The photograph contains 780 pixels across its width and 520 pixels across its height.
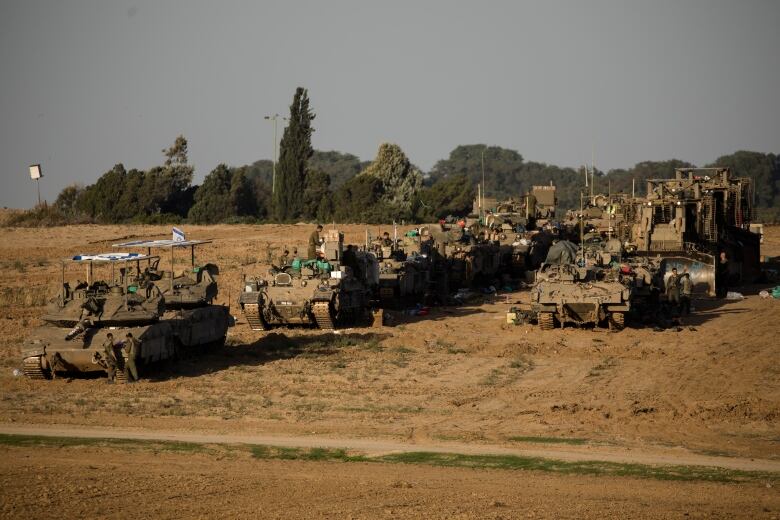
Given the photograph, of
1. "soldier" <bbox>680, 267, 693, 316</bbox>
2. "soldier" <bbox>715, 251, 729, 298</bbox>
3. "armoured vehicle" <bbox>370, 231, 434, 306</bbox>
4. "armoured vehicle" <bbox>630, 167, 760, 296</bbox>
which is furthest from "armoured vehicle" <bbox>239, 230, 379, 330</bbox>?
"soldier" <bbox>715, 251, 729, 298</bbox>

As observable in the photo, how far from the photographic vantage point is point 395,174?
77.4 meters

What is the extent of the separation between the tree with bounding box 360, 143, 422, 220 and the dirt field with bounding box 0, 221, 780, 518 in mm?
45193

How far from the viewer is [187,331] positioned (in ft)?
68.1

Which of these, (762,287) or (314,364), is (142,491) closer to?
(314,364)

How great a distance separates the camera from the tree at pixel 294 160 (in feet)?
208

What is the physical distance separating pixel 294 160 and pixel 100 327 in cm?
4502

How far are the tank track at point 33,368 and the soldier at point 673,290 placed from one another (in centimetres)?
1560

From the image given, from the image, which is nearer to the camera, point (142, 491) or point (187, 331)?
point (142, 491)

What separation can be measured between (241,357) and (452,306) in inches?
472

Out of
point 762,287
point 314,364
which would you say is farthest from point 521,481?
point 762,287

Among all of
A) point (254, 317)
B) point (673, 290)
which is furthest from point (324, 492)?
point (673, 290)

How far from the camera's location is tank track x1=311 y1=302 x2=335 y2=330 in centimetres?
2497

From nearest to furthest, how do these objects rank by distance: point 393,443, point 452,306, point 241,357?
point 393,443
point 241,357
point 452,306

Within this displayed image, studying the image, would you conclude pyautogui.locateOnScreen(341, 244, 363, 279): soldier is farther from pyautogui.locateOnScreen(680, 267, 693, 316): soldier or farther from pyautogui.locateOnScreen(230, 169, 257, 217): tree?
pyautogui.locateOnScreen(230, 169, 257, 217): tree
